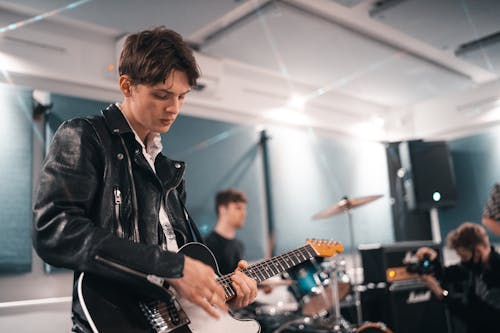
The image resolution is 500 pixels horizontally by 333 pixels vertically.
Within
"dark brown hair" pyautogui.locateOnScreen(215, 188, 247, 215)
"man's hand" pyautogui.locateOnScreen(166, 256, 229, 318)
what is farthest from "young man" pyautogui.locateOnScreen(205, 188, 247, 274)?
"man's hand" pyautogui.locateOnScreen(166, 256, 229, 318)

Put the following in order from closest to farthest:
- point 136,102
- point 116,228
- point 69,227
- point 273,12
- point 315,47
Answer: point 69,227 → point 116,228 → point 136,102 → point 273,12 → point 315,47

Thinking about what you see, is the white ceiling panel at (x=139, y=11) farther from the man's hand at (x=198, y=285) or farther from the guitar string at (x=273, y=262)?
the man's hand at (x=198, y=285)

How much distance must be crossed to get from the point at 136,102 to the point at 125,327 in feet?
2.31

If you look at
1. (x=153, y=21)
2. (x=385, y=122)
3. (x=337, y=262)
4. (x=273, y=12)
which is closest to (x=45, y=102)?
(x=153, y=21)

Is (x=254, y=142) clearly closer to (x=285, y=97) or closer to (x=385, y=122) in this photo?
(x=285, y=97)

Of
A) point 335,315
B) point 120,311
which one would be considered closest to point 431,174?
point 335,315

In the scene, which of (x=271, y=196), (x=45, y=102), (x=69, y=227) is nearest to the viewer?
(x=69, y=227)

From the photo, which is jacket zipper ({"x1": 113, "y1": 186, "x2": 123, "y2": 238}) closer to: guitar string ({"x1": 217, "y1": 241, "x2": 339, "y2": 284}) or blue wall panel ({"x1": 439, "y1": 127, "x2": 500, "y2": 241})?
guitar string ({"x1": 217, "y1": 241, "x2": 339, "y2": 284})

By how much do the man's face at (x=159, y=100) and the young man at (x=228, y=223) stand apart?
277 centimetres

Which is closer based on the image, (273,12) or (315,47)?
→ (273,12)

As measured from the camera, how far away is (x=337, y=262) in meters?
3.94

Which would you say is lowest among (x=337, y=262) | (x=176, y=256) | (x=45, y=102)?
(x=337, y=262)

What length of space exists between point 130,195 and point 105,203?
101 mm

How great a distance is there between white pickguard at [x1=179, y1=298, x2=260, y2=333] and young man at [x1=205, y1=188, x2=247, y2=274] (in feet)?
8.86
